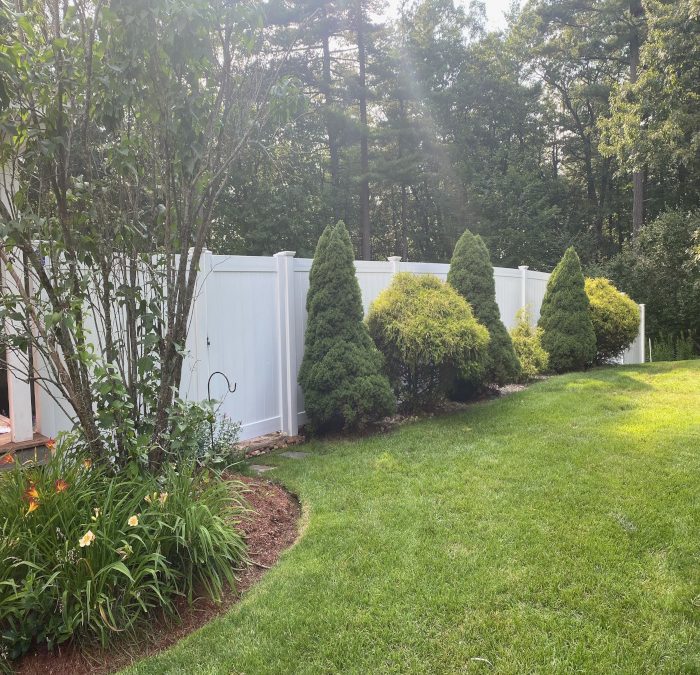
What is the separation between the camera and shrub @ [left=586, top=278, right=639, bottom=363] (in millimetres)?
10133

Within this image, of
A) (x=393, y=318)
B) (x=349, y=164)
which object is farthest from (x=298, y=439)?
(x=349, y=164)

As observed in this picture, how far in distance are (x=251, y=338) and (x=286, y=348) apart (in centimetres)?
46

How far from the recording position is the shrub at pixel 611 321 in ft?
33.2

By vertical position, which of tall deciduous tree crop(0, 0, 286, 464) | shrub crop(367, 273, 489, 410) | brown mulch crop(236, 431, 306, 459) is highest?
tall deciduous tree crop(0, 0, 286, 464)

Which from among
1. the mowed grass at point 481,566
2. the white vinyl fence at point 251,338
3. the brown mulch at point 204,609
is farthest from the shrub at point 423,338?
the brown mulch at point 204,609

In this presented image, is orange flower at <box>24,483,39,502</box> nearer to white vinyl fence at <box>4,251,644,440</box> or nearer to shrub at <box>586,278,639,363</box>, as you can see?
white vinyl fence at <box>4,251,644,440</box>

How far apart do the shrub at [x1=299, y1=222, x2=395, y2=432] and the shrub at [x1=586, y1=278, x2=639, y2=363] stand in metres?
6.00

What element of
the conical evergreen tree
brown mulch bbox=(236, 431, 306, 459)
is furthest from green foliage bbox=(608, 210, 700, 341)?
brown mulch bbox=(236, 431, 306, 459)

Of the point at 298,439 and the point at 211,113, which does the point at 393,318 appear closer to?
the point at 298,439

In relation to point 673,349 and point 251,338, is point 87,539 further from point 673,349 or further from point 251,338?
point 673,349

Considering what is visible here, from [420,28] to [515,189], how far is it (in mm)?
7842

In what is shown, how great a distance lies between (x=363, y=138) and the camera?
63.4 feet

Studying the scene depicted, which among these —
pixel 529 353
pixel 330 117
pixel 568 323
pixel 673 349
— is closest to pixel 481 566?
pixel 529 353

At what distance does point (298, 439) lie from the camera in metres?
5.70
